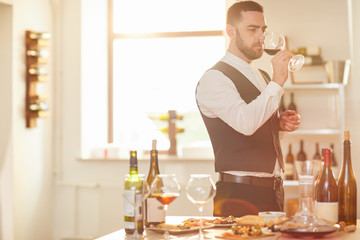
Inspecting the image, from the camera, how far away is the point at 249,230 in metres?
2.08

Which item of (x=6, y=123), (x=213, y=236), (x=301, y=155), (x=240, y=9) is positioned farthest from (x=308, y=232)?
(x=6, y=123)

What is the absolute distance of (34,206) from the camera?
201 inches

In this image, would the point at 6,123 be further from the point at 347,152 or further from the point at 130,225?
the point at 347,152

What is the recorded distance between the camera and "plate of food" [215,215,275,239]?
80.5 inches

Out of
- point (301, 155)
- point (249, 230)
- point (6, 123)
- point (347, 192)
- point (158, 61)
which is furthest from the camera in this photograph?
point (158, 61)

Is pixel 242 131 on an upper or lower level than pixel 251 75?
lower

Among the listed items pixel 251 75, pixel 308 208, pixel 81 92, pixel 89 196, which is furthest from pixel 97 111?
pixel 308 208

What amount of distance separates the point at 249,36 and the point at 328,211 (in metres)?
1.26

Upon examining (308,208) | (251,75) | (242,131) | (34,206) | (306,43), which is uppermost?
(306,43)

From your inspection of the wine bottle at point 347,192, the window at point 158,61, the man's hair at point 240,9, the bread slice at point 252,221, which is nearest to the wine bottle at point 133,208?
the bread slice at point 252,221

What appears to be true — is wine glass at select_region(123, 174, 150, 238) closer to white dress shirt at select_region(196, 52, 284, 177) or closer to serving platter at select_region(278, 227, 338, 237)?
serving platter at select_region(278, 227, 338, 237)

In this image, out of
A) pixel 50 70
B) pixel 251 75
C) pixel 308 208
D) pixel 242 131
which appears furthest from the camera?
pixel 50 70

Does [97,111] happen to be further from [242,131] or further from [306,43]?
[242,131]

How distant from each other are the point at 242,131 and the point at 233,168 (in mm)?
227
